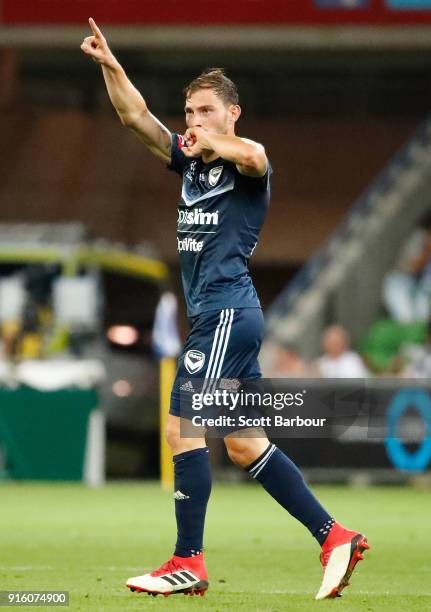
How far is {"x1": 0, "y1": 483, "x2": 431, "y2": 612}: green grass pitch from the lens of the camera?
255 inches

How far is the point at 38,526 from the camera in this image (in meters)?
10.6

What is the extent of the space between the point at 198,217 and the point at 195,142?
0.34 metres

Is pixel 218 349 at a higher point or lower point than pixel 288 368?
lower

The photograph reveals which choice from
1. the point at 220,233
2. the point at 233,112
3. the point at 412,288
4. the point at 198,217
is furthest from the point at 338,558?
the point at 412,288

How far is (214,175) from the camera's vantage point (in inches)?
268

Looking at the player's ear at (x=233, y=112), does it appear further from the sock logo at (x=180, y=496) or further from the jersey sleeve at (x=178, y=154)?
the sock logo at (x=180, y=496)

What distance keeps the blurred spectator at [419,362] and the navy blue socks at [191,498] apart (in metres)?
10.4

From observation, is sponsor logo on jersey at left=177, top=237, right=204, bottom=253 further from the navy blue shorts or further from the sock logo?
the sock logo

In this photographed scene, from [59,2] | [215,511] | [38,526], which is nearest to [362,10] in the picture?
[59,2]

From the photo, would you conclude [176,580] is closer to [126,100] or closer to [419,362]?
[126,100]

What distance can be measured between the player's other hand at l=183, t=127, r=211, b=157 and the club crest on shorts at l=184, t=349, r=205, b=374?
845mm

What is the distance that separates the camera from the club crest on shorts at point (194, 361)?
6602mm

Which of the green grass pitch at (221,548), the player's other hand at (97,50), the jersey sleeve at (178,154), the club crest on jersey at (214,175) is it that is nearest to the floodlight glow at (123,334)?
the green grass pitch at (221,548)

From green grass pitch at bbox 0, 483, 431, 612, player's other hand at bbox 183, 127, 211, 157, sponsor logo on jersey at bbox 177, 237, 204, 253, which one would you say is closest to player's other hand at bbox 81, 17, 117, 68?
player's other hand at bbox 183, 127, 211, 157
